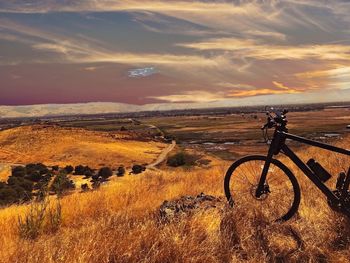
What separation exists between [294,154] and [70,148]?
70.2m

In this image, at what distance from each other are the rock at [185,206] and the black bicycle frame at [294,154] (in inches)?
31.8

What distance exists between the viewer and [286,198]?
6984 mm

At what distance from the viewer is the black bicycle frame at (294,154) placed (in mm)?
5973

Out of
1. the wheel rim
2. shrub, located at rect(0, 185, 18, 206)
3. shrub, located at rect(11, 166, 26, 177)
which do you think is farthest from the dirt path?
the wheel rim

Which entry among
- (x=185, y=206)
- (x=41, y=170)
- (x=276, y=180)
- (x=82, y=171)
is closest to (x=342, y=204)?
(x=276, y=180)

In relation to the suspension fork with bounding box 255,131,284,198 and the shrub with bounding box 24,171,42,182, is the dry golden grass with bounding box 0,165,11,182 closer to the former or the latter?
the shrub with bounding box 24,171,42,182

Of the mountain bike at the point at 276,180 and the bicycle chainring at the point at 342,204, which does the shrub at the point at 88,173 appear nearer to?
the mountain bike at the point at 276,180

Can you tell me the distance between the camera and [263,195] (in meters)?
6.88

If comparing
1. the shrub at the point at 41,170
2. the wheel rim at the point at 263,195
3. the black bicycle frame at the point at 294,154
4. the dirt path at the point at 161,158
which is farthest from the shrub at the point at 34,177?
the black bicycle frame at the point at 294,154

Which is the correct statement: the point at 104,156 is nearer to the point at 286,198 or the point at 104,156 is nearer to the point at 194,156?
the point at 194,156

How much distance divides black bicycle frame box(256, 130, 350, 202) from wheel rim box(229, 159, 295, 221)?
0.14m

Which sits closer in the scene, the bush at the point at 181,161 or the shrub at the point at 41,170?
the shrub at the point at 41,170

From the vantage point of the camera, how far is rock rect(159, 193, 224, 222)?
20.2ft

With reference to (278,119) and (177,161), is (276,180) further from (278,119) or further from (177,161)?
(177,161)
